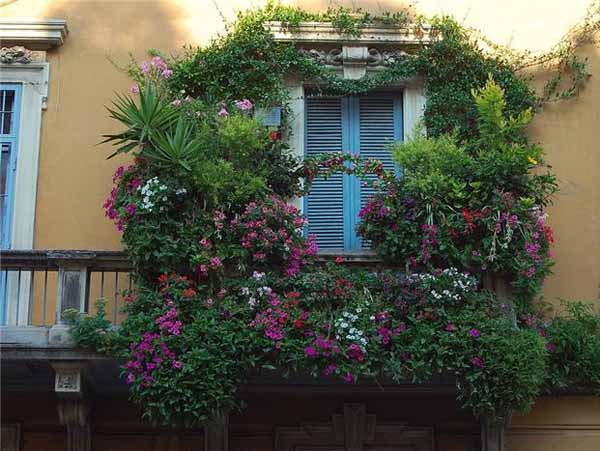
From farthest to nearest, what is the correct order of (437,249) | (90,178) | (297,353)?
(90,178), (437,249), (297,353)

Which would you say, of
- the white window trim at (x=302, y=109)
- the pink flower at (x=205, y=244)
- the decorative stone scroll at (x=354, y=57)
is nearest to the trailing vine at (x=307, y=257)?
the pink flower at (x=205, y=244)

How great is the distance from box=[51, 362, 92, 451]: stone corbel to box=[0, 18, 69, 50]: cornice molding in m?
3.66

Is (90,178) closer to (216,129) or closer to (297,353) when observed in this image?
(216,129)

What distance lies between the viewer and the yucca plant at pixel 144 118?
11.1m

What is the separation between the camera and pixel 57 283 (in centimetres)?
1109

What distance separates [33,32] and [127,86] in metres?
1.08

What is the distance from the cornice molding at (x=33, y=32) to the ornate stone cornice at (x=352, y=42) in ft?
6.86

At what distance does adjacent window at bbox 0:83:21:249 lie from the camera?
39.7 ft

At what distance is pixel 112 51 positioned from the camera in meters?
12.7

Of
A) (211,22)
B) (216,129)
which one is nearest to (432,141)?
(216,129)

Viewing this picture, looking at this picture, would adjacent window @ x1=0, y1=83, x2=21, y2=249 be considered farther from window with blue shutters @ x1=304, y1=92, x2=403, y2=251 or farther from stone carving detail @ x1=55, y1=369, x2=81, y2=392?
window with blue shutters @ x1=304, y1=92, x2=403, y2=251

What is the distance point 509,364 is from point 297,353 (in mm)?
1726

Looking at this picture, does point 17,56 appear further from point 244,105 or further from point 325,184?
point 325,184

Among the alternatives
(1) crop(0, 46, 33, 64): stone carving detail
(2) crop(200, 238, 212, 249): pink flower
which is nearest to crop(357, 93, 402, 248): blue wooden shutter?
(2) crop(200, 238, 212, 249): pink flower
